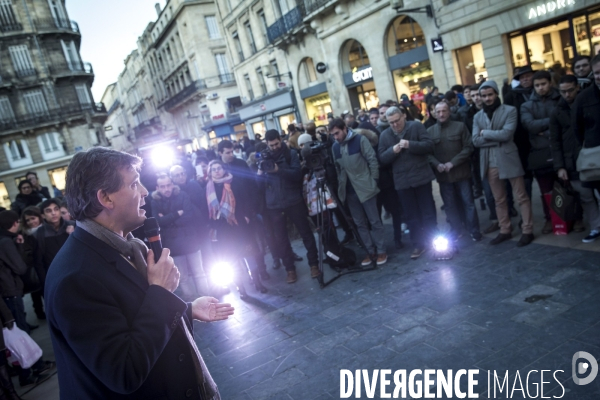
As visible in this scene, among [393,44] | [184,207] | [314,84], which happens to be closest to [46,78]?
[314,84]

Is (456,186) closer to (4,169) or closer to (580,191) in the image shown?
(580,191)

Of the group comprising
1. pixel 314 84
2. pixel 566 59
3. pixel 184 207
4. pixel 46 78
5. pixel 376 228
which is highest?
pixel 46 78

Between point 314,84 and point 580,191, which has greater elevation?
point 314,84

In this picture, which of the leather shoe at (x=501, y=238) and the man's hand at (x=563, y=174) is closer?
the man's hand at (x=563, y=174)

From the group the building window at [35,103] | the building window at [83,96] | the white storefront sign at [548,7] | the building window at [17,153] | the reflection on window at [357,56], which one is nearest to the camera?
the white storefront sign at [548,7]

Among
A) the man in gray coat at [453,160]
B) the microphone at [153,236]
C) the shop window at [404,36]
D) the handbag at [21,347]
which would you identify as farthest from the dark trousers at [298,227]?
the shop window at [404,36]

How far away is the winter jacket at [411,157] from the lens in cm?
578

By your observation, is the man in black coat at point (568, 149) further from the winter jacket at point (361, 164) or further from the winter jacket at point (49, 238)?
the winter jacket at point (49, 238)

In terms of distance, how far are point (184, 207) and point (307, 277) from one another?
2132 millimetres

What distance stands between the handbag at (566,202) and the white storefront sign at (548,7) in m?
8.44

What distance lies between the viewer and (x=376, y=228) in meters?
6.18

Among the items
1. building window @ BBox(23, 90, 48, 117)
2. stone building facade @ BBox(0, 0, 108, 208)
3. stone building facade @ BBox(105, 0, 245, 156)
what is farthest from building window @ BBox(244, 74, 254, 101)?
building window @ BBox(23, 90, 48, 117)

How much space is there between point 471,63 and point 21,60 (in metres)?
39.4

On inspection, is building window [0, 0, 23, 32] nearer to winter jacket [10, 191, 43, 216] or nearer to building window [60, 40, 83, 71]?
building window [60, 40, 83, 71]
